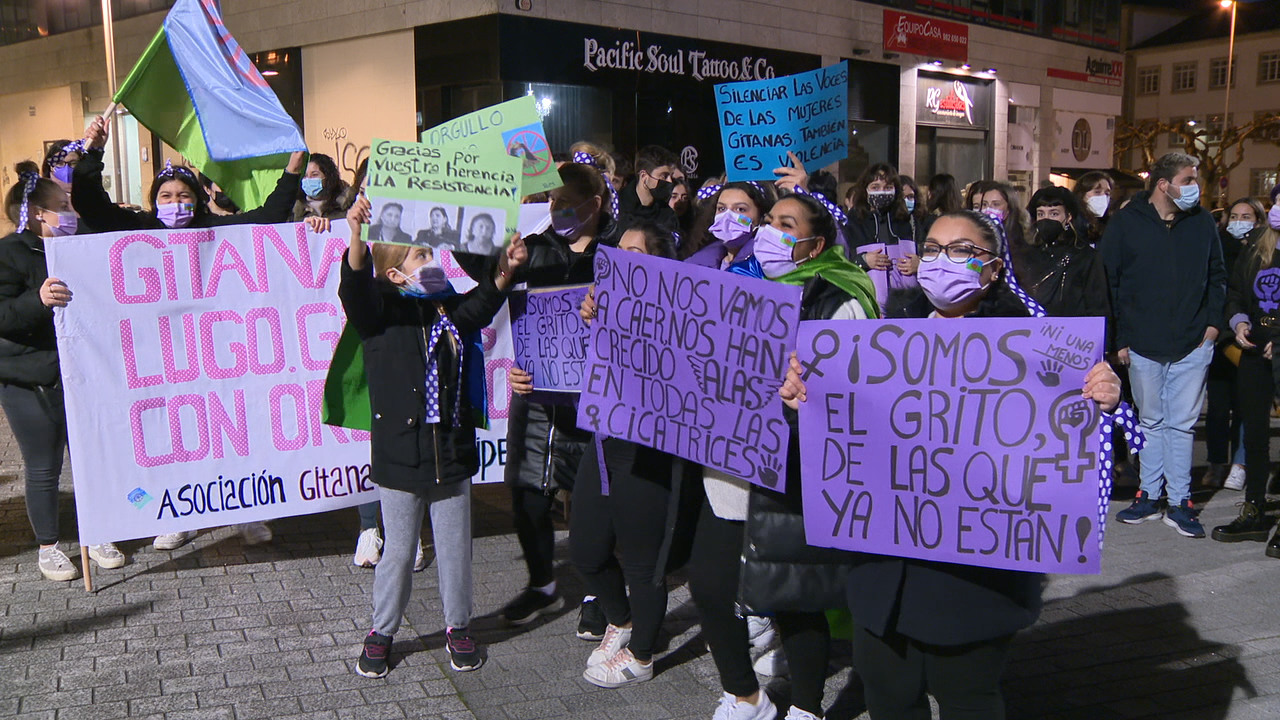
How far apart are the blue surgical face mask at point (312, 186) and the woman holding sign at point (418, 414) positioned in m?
3.25

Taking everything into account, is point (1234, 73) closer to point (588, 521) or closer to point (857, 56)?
point (857, 56)

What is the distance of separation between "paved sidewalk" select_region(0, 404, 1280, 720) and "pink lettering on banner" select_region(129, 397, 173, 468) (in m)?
0.68

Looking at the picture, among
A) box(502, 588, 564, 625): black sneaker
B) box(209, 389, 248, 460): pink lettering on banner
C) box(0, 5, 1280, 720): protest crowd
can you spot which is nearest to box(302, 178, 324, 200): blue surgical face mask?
box(0, 5, 1280, 720): protest crowd

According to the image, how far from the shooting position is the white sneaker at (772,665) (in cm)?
455

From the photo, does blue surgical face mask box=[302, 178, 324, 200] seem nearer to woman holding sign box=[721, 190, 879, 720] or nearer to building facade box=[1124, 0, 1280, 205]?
woman holding sign box=[721, 190, 879, 720]

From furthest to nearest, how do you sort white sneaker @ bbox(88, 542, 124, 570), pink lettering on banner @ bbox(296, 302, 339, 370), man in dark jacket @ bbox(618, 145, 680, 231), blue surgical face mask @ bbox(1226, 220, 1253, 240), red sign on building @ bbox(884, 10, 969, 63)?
red sign on building @ bbox(884, 10, 969, 63) < blue surgical face mask @ bbox(1226, 220, 1253, 240) < man in dark jacket @ bbox(618, 145, 680, 231) < white sneaker @ bbox(88, 542, 124, 570) < pink lettering on banner @ bbox(296, 302, 339, 370)

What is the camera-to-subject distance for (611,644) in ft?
14.8

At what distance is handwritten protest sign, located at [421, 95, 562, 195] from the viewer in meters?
4.55

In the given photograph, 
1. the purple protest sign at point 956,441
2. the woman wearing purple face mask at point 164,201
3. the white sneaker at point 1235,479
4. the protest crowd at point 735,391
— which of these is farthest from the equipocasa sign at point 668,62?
the purple protest sign at point 956,441

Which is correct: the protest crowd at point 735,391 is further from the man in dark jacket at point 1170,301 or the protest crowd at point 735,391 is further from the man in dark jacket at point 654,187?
the man in dark jacket at point 654,187

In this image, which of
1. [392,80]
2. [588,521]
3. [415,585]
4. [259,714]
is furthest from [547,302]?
[392,80]

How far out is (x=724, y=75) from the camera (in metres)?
18.3

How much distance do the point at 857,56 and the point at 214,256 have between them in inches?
713

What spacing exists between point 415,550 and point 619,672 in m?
0.97
